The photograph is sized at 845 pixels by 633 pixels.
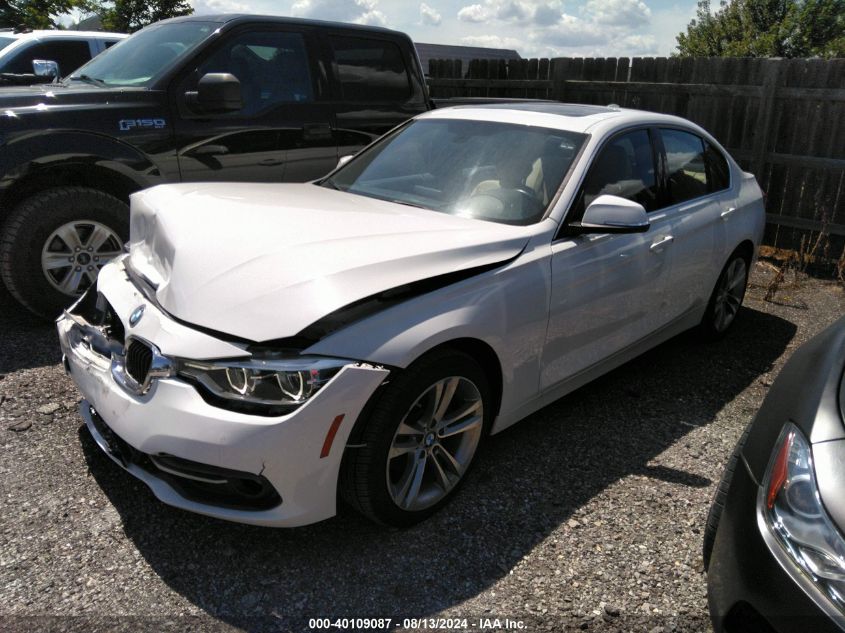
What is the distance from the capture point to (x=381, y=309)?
2508mm

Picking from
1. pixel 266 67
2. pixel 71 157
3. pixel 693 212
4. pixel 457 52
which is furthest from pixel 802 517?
pixel 457 52

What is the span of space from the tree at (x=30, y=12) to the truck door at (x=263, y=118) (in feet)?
63.5

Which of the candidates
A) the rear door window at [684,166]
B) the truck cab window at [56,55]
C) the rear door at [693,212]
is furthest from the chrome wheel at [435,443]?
the truck cab window at [56,55]

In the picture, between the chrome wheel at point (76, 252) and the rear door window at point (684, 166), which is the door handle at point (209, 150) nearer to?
the chrome wheel at point (76, 252)

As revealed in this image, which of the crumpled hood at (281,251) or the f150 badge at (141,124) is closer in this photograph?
the crumpled hood at (281,251)

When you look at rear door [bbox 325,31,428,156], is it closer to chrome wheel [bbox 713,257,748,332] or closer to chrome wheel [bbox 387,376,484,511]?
chrome wheel [bbox 713,257,748,332]

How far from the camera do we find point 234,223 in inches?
117

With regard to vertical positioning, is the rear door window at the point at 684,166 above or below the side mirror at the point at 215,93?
below

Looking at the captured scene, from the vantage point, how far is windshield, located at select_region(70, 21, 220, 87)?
504cm

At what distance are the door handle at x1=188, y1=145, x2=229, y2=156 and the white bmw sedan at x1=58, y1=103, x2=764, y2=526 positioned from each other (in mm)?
1336

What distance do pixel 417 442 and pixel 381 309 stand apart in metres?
0.59

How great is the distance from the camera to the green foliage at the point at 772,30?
38.6 meters

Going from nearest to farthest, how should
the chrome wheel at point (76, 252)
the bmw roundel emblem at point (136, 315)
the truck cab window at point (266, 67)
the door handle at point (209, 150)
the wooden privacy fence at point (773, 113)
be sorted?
the bmw roundel emblem at point (136, 315) → the chrome wheel at point (76, 252) → the door handle at point (209, 150) → the truck cab window at point (266, 67) → the wooden privacy fence at point (773, 113)

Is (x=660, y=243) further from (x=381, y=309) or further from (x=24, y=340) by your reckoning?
(x=24, y=340)
